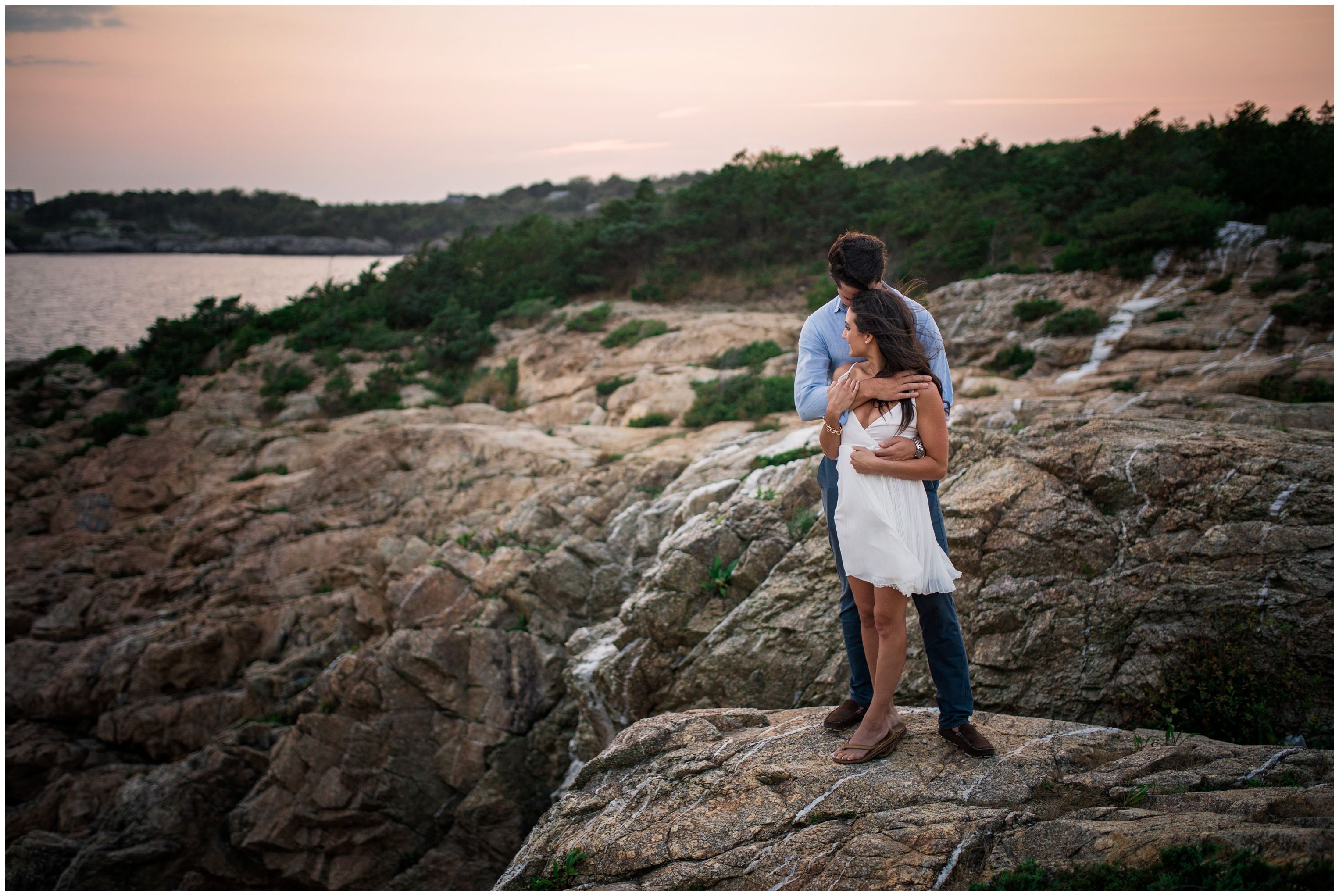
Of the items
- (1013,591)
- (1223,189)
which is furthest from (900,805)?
(1223,189)

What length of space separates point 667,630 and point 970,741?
3406 mm

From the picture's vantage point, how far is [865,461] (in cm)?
340

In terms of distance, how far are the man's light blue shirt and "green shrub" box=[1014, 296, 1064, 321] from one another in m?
12.4

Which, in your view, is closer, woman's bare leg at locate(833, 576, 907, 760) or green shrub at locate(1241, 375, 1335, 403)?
woman's bare leg at locate(833, 576, 907, 760)

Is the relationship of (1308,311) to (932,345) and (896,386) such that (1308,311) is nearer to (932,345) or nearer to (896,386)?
(932,345)

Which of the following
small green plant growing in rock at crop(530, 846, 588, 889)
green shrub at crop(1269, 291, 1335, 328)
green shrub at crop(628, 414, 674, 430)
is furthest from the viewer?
green shrub at crop(628, 414, 674, 430)

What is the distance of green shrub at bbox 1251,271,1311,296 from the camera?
12.4 metres

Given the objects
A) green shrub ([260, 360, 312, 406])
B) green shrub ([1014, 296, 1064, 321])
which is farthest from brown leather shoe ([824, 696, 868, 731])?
green shrub ([260, 360, 312, 406])

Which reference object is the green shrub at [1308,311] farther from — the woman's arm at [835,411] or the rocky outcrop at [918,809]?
the woman's arm at [835,411]

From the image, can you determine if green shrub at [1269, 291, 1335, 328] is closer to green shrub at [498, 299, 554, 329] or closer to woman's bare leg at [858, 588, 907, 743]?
woman's bare leg at [858, 588, 907, 743]

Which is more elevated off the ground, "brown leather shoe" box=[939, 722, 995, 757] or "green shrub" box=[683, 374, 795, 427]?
"green shrub" box=[683, 374, 795, 427]

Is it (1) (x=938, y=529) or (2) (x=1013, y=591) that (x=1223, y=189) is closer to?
(2) (x=1013, y=591)

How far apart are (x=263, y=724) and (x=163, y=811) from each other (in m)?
1.36

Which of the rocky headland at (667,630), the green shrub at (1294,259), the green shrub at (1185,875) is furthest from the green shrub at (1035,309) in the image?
the green shrub at (1185,875)
